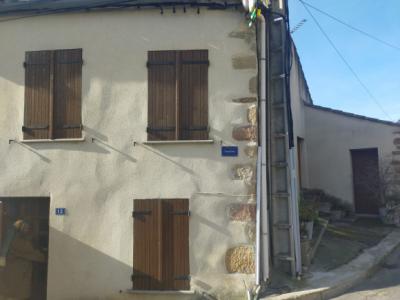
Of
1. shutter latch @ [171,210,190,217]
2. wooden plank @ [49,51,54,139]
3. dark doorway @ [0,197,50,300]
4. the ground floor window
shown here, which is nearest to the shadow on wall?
the ground floor window

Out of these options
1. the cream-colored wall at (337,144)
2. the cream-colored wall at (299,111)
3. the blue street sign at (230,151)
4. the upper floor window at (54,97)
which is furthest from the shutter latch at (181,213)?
the cream-colored wall at (337,144)

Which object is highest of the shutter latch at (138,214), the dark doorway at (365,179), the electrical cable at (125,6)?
the electrical cable at (125,6)

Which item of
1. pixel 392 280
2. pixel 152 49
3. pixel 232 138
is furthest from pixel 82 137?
pixel 392 280

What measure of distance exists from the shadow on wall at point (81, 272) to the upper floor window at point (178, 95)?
2.01 metres

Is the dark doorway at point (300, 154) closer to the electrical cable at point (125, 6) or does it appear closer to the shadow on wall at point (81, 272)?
the electrical cable at point (125, 6)

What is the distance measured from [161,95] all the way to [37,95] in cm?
206

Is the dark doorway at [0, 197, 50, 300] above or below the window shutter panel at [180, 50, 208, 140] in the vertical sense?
below

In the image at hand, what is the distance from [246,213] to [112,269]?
221cm

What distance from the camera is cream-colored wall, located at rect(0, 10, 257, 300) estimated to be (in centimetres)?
637

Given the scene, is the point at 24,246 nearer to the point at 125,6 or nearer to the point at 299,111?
the point at 125,6

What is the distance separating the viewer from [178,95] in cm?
652

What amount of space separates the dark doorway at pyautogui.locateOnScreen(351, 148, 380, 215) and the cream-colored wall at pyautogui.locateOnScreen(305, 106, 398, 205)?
7.6 inches

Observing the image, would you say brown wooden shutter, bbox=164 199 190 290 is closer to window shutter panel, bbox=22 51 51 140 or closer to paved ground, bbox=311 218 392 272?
paved ground, bbox=311 218 392 272

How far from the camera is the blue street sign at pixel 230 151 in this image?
642 centimetres
